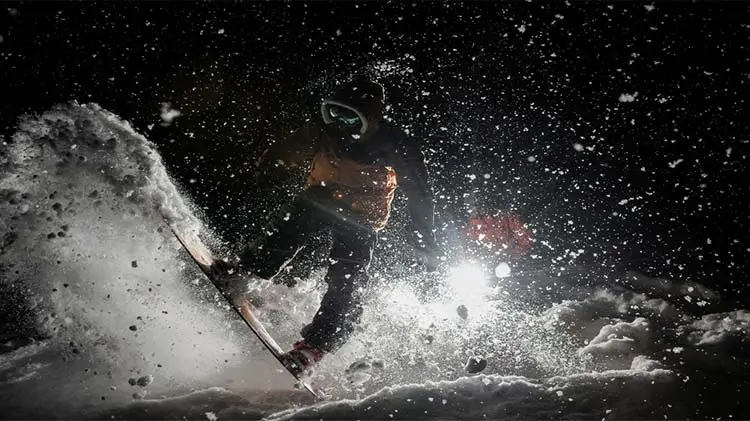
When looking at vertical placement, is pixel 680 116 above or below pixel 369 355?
above

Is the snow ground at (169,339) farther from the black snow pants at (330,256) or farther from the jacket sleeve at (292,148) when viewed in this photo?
the jacket sleeve at (292,148)

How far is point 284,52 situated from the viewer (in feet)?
16.9

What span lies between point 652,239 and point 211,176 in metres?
8.14

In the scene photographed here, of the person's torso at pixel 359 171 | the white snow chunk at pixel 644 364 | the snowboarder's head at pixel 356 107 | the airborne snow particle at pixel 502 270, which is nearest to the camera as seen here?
the snowboarder's head at pixel 356 107

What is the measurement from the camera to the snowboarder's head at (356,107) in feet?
9.82

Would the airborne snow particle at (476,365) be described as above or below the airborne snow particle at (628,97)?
below

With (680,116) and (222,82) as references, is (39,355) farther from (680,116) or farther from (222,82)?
(680,116)

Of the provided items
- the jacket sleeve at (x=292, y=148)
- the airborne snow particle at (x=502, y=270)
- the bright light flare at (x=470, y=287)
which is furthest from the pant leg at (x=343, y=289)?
the airborne snow particle at (x=502, y=270)

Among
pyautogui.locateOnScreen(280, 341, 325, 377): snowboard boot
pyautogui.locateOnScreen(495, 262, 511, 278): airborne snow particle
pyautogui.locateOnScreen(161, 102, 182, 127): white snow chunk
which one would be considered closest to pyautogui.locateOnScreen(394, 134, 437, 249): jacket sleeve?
pyautogui.locateOnScreen(280, 341, 325, 377): snowboard boot

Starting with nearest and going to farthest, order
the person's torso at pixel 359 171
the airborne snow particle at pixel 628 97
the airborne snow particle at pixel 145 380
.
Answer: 1. the person's torso at pixel 359 171
2. the airborne snow particle at pixel 145 380
3. the airborne snow particle at pixel 628 97

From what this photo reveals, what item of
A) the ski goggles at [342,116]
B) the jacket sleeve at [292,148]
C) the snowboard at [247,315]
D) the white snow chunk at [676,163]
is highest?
the white snow chunk at [676,163]

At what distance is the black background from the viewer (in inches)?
189

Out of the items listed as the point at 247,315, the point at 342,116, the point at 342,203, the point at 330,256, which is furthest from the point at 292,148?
the point at 247,315

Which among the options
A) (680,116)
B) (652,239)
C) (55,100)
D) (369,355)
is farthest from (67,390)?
(652,239)
